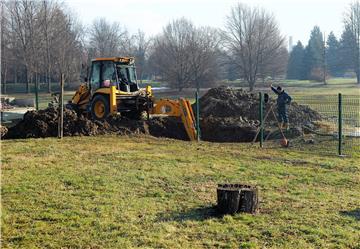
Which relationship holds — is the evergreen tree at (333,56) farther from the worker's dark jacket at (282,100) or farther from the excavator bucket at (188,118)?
the excavator bucket at (188,118)

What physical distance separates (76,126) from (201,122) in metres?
5.50

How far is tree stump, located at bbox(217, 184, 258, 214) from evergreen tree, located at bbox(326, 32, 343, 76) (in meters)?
92.2

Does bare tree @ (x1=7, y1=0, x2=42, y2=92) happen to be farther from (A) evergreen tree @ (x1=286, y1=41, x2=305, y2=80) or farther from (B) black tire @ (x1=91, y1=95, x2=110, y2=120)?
(A) evergreen tree @ (x1=286, y1=41, x2=305, y2=80)

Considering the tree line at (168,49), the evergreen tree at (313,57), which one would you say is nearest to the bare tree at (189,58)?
the tree line at (168,49)

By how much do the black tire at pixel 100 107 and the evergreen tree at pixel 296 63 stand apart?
7662cm

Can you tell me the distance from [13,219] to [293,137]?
1162cm

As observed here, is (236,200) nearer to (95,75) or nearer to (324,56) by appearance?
(95,75)

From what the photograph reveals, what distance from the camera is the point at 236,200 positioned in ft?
23.2

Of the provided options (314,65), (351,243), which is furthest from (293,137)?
(314,65)

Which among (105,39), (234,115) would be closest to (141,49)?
(105,39)

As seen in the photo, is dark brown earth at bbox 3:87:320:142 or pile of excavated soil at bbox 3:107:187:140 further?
dark brown earth at bbox 3:87:320:142

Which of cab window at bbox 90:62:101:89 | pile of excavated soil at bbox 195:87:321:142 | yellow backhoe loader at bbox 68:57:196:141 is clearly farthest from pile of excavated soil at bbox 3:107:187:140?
cab window at bbox 90:62:101:89

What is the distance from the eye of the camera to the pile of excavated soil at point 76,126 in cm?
1616

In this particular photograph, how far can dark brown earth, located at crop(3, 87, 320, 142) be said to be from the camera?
16.4 metres
